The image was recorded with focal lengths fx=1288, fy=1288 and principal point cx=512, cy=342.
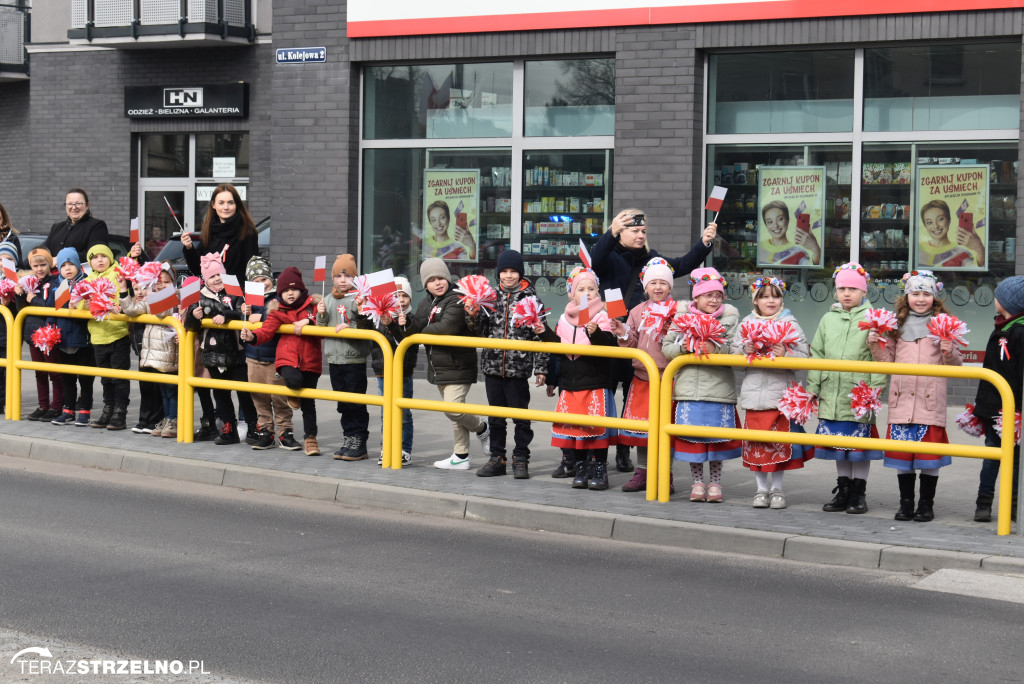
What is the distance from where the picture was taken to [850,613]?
623cm

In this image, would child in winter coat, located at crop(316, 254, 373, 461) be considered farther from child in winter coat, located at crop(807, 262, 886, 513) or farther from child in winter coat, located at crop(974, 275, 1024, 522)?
child in winter coat, located at crop(974, 275, 1024, 522)

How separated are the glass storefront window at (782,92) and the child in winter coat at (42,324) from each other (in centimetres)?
698

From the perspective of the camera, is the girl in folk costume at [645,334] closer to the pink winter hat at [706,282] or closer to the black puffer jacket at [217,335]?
the pink winter hat at [706,282]

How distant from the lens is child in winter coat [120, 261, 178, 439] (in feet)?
35.8

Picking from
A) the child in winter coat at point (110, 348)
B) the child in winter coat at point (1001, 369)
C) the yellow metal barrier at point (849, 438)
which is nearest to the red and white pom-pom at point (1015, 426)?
the child in winter coat at point (1001, 369)

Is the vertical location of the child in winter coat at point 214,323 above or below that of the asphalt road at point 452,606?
above

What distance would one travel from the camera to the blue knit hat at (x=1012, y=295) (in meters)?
7.91

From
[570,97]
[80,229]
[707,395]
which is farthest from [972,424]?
[80,229]

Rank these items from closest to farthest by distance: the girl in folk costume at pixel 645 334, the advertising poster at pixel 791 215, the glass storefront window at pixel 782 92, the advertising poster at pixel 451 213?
the girl in folk costume at pixel 645 334, the glass storefront window at pixel 782 92, the advertising poster at pixel 791 215, the advertising poster at pixel 451 213

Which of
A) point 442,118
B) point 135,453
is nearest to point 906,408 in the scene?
point 135,453

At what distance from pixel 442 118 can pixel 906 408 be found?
8.44m

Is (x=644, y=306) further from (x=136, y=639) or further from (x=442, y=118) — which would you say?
(x=442, y=118)

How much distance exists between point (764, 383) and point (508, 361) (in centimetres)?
189

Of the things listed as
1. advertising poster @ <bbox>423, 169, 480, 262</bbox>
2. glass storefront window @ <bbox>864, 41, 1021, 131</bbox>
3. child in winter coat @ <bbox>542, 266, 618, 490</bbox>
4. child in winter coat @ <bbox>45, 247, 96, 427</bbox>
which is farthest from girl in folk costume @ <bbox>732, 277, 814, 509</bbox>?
advertising poster @ <bbox>423, 169, 480, 262</bbox>
